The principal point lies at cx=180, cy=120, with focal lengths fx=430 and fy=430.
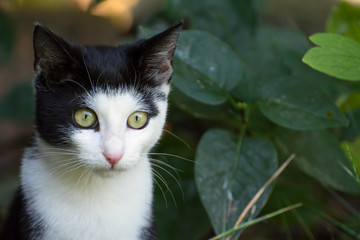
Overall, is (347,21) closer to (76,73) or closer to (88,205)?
(76,73)

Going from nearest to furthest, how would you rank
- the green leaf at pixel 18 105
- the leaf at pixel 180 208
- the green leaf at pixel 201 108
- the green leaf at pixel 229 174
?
the green leaf at pixel 229 174, the green leaf at pixel 201 108, the leaf at pixel 180 208, the green leaf at pixel 18 105

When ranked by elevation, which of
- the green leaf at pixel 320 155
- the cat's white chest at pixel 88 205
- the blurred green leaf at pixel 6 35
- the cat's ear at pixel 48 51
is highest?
the cat's ear at pixel 48 51

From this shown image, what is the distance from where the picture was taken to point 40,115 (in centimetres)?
148

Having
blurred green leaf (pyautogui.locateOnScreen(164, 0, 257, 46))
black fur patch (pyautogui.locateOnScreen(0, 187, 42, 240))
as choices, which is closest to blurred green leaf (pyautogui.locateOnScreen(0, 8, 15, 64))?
blurred green leaf (pyautogui.locateOnScreen(164, 0, 257, 46))

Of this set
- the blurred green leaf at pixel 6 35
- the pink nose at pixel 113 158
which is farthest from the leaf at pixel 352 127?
the blurred green leaf at pixel 6 35

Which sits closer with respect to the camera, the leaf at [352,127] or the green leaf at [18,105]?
the leaf at [352,127]

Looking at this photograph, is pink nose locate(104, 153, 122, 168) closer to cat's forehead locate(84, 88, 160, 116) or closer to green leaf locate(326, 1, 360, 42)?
cat's forehead locate(84, 88, 160, 116)

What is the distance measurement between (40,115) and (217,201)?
74 centimetres

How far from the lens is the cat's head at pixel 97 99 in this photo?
1366 millimetres

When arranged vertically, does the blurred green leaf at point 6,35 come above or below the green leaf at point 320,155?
above

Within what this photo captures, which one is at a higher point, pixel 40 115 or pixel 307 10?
pixel 40 115

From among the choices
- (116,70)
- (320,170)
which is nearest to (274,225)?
(320,170)

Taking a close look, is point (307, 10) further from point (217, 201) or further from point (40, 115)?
point (40, 115)

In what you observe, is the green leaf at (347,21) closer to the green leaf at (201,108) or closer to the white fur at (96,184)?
the green leaf at (201,108)
